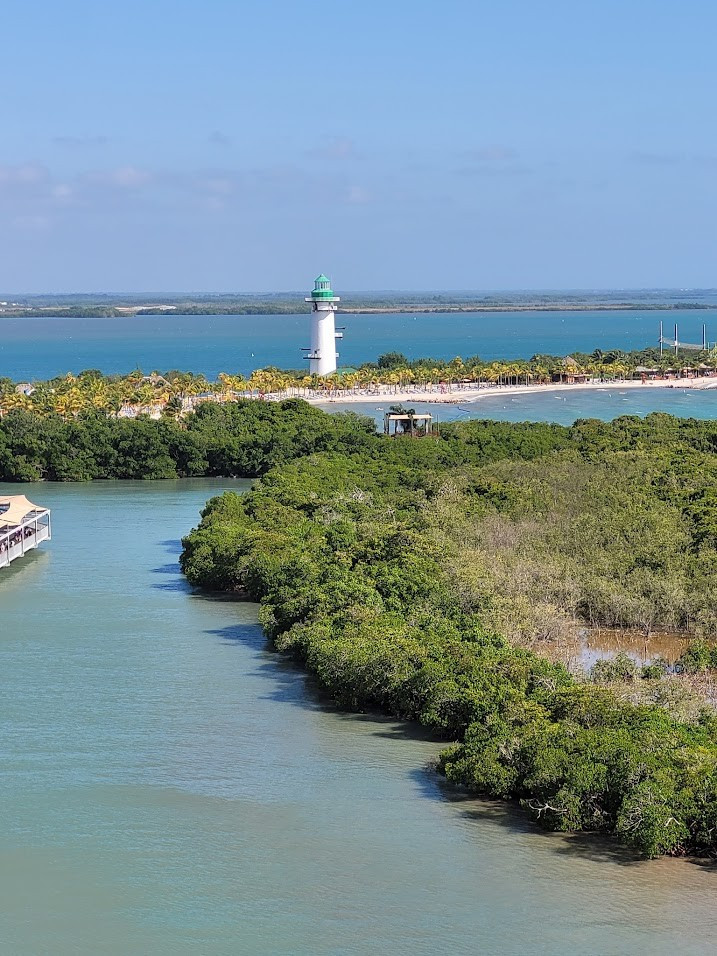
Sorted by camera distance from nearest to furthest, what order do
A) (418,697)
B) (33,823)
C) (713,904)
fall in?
(713,904) → (33,823) → (418,697)

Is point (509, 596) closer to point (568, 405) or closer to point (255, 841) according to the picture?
point (255, 841)

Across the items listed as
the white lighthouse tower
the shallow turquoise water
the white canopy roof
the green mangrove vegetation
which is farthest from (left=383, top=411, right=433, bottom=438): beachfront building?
the white lighthouse tower

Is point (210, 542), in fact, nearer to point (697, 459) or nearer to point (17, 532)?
point (17, 532)

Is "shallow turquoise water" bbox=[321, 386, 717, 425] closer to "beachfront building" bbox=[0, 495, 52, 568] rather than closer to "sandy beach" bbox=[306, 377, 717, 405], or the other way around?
"sandy beach" bbox=[306, 377, 717, 405]

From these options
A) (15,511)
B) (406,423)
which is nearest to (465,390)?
(406,423)

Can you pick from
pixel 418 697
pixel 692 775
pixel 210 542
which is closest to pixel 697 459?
A: pixel 210 542

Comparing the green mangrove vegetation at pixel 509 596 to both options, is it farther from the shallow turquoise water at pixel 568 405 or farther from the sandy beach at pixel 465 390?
the sandy beach at pixel 465 390

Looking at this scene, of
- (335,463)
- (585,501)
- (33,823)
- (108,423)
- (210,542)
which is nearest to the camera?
(33,823)
